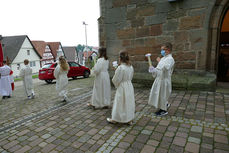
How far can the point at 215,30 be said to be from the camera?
5.30m

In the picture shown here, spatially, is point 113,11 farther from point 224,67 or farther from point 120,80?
point 224,67

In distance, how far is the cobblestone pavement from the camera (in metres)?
2.61

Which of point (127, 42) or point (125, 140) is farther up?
point (127, 42)

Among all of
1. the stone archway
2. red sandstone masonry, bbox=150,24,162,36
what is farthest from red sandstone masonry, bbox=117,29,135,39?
Result: the stone archway

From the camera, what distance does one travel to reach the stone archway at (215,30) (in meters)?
5.12

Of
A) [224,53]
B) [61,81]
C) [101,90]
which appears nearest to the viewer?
[101,90]

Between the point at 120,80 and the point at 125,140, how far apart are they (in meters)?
1.13

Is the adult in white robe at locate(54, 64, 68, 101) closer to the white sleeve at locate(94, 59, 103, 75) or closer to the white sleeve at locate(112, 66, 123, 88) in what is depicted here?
the white sleeve at locate(94, 59, 103, 75)

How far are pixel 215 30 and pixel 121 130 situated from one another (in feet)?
15.4

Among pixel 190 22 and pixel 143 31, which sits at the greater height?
pixel 190 22

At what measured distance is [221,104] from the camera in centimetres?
427

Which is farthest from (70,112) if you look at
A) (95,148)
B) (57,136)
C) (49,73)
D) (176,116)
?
(49,73)

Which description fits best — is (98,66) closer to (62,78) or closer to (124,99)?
(124,99)

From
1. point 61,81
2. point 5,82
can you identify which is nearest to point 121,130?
point 61,81
